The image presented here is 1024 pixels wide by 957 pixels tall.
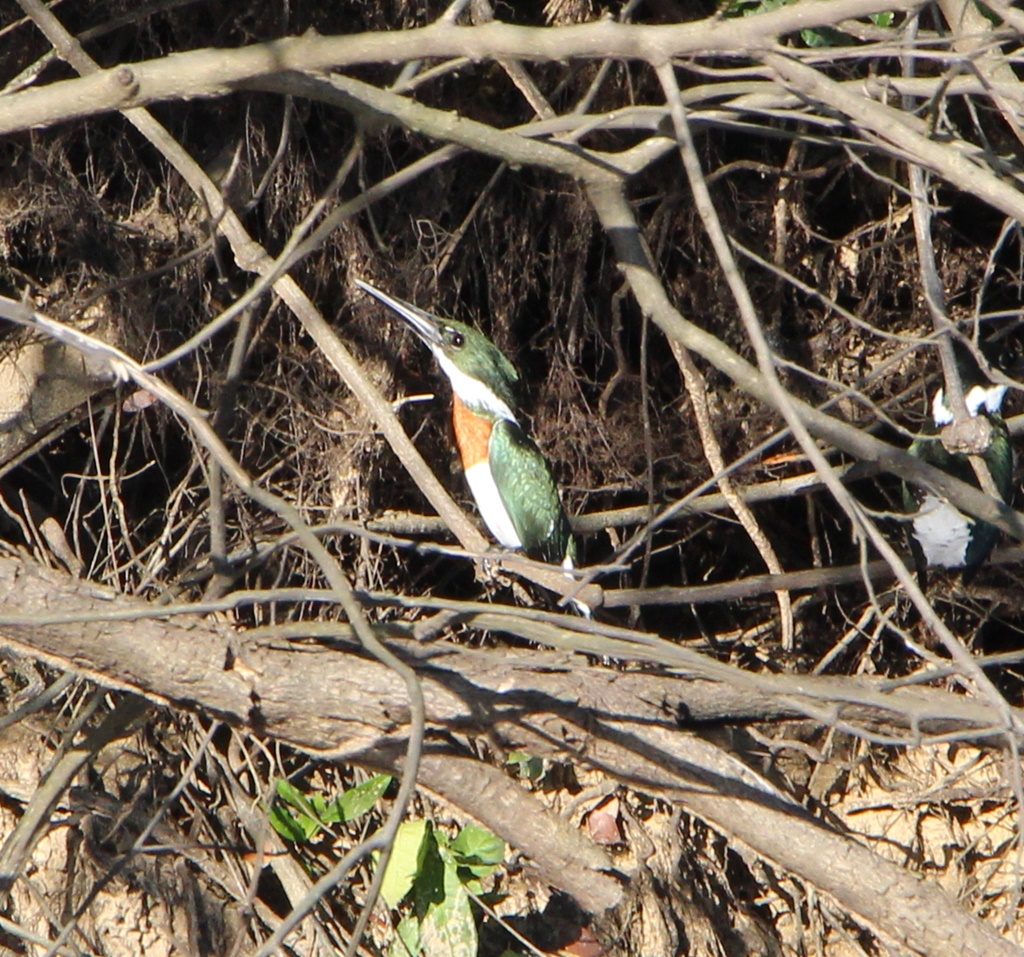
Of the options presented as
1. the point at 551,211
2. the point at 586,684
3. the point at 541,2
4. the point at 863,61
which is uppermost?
the point at 541,2

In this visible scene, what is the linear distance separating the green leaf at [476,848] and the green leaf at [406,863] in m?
0.09

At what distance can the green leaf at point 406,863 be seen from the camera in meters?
3.46

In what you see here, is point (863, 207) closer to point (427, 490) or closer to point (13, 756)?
point (427, 490)

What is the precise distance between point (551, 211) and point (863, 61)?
0.83 meters

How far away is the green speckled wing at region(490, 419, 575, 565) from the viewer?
3.41 meters

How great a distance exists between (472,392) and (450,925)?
133 cm

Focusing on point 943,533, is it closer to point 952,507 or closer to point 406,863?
point 952,507

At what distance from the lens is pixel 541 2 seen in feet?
11.3

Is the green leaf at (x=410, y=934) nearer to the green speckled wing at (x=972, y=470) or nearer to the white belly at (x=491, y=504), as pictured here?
the white belly at (x=491, y=504)

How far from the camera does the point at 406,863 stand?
347 cm

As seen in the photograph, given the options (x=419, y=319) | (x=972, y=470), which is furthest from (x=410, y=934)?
(x=972, y=470)

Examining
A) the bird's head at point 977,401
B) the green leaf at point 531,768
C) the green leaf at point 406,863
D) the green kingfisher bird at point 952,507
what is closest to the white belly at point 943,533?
the green kingfisher bird at point 952,507

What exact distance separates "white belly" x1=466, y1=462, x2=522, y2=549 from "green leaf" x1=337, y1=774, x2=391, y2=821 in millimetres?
678

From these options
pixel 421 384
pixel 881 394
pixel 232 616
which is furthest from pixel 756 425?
pixel 232 616
